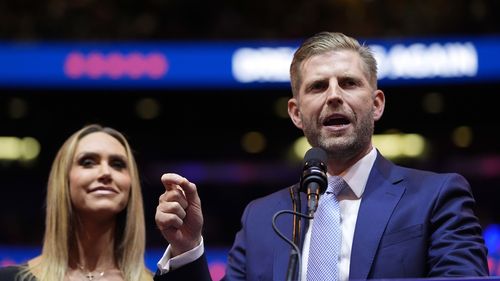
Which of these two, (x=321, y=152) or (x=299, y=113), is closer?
(x=321, y=152)

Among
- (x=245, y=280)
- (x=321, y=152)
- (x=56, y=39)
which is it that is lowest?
(x=245, y=280)

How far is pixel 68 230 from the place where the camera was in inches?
114

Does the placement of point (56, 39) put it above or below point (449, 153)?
above

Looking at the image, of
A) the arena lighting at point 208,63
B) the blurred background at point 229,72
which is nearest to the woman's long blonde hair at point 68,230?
the blurred background at point 229,72

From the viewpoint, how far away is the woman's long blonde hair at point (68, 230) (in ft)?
9.27

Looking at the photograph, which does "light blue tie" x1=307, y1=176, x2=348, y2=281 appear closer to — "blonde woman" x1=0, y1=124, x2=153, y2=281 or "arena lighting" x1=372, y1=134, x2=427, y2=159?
"blonde woman" x1=0, y1=124, x2=153, y2=281

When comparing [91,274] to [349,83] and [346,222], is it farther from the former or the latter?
[349,83]

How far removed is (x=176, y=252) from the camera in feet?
7.02

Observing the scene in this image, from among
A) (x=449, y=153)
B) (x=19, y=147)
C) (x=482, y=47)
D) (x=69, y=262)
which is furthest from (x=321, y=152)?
(x=19, y=147)

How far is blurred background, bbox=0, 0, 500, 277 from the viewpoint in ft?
24.5

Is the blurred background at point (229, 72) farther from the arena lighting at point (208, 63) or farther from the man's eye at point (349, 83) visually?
the man's eye at point (349, 83)

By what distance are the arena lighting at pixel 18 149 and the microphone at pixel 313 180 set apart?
354 inches

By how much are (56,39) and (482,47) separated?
149 inches

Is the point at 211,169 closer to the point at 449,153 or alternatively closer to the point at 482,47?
the point at 449,153
